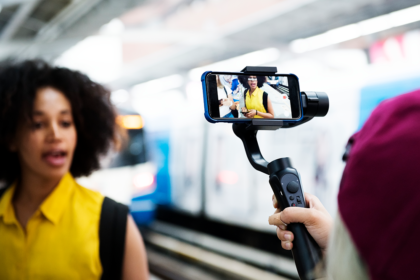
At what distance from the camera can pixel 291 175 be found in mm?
783

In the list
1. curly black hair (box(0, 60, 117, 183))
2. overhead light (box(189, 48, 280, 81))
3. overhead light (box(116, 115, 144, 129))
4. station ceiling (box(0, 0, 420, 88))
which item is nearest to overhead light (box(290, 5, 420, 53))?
station ceiling (box(0, 0, 420, 88))

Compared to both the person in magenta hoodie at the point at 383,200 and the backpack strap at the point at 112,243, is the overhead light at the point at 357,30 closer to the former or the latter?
the backpack strap at the point at 112,243

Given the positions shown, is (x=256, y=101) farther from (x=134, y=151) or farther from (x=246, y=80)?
(x=134, y=151)

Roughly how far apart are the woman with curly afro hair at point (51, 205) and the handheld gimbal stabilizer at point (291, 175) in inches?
30.4

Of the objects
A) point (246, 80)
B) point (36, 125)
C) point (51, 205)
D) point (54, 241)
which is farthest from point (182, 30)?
point (246, 80)

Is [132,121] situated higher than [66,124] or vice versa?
[132,121]

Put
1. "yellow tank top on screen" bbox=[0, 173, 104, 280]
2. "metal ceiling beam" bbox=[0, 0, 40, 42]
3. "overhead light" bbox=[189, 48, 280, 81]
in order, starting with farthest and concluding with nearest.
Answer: "overhead light" bbox=[189, 48, 280, 81] < "metal ceiling beam" bbox=[0, 0, 40, 42] < "yellow tank top on screen" bbox=[0, 173, 104, 280]

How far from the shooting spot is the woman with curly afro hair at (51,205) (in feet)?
4.27

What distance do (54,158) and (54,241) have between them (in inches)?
13.3

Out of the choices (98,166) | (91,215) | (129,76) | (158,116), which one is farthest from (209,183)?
(129,76)

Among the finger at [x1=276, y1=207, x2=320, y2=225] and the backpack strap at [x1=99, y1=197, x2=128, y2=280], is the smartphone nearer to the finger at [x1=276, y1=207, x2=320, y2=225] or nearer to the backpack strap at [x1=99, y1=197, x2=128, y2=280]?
the finger at [x1=276, y1=207, x2=320, y2=225]

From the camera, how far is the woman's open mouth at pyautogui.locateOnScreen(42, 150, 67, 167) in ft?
4.55

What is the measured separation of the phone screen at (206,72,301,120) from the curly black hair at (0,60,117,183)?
995 mm

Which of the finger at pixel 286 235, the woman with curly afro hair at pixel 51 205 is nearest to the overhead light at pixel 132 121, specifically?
the woman with curly afro hair at pixel 51 205
